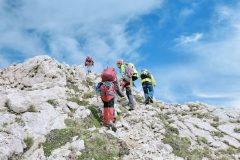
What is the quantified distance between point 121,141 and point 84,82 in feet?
34.9

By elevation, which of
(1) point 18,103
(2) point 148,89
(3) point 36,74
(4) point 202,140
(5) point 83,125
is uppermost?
(3) point 36,74

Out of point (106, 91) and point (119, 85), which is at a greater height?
point (119, 85)

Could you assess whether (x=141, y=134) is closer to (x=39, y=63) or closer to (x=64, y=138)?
(x=64, y=138)

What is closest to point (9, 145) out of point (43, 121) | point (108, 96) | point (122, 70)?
point (43, 121)

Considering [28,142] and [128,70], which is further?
[128,70]

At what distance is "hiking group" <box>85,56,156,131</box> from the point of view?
18.0 m

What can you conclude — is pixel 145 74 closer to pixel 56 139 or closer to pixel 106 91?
pixel 106 91

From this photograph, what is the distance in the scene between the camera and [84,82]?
2558cm

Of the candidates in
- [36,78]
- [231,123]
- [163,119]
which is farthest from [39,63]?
[231,123]

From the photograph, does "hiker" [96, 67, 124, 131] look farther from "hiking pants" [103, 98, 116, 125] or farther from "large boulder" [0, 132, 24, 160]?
"large boulder" [0, 132, 24, 160]

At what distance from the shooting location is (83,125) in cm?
1731

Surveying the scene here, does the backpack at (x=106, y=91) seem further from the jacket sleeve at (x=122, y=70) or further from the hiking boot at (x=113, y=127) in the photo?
the jacket sleeve at (x=122, y=70)

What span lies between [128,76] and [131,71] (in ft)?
1.92

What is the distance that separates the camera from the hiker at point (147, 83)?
25125 millimetres
